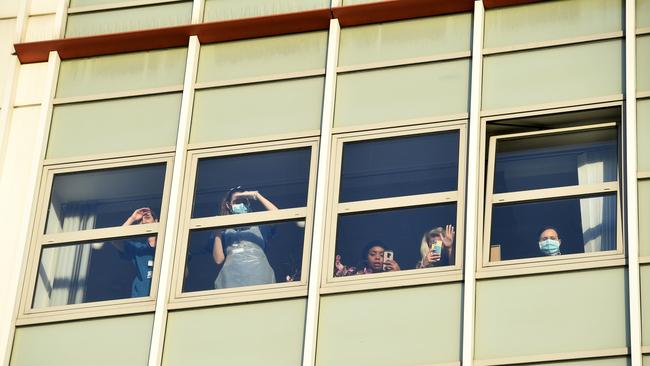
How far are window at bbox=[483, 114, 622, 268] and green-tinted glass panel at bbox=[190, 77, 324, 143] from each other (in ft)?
5.88

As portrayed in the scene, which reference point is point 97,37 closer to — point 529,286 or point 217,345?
point 217,345

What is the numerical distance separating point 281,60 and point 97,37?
6.41 feet

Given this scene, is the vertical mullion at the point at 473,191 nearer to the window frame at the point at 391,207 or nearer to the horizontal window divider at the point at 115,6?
the window frame at the point at 391,207

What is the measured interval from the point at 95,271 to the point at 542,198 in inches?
165

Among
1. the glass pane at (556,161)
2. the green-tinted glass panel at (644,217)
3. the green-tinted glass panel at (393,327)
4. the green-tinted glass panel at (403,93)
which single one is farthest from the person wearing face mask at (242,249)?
the green-tinted glass panel at (644,217)

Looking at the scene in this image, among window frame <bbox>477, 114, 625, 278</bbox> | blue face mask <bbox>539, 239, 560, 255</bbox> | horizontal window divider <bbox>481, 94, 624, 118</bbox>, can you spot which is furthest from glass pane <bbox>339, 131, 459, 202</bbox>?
blue face mask <bbox>539, 239, 560, 255</bbox>

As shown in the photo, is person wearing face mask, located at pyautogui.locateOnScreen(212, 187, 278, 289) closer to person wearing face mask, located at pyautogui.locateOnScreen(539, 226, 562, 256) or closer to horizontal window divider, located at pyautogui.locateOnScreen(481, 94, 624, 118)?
horizontal window divider, located at pyautogui.locateOnScreen(481, 94, 624, 118)

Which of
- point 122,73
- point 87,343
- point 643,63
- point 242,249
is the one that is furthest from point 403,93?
point 87,343

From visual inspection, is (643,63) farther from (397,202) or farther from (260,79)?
(260,79)

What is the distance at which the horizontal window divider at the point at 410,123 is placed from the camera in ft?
49.0

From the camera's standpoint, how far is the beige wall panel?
16391mm

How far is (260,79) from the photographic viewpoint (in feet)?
51.7

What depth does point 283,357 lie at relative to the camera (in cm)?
1404

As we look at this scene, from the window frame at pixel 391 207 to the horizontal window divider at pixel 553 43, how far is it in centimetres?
83
